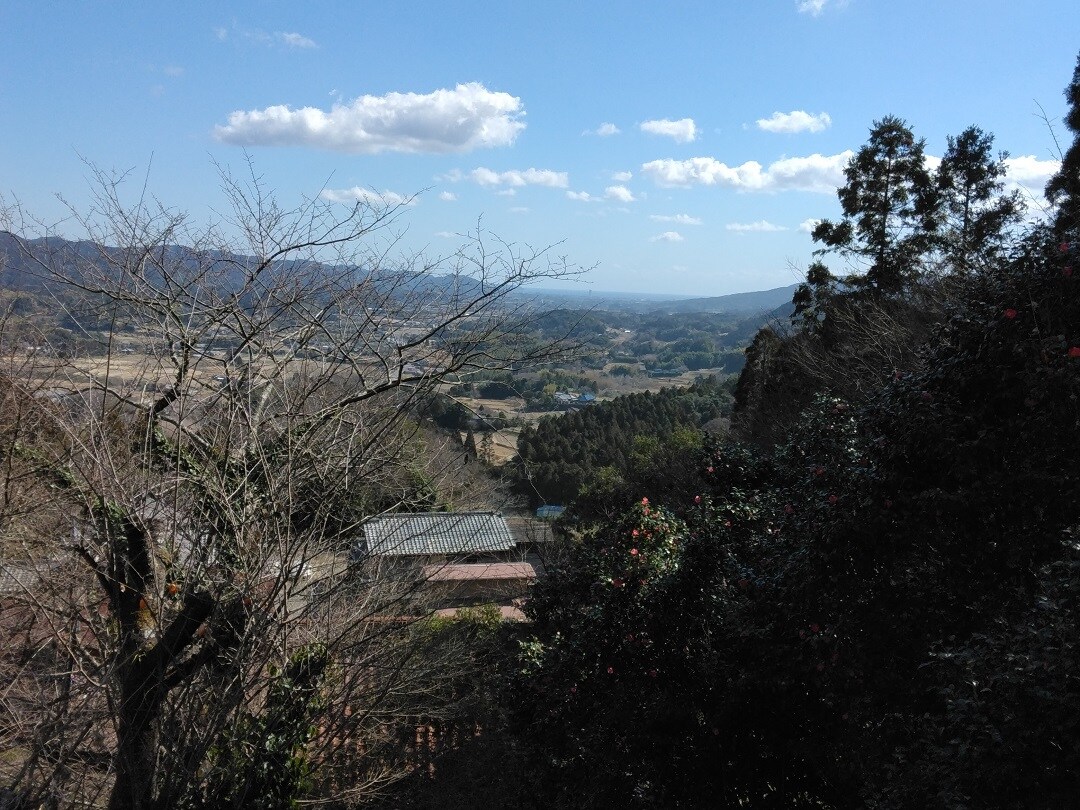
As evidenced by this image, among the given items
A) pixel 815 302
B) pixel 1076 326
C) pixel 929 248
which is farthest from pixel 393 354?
pixel 815 302

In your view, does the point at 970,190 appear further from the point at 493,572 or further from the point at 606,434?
the point at 606,434

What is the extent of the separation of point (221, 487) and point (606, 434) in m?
26.0

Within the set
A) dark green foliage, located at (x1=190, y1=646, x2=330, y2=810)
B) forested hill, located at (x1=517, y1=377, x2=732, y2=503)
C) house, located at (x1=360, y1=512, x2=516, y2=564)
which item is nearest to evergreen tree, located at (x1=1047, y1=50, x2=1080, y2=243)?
house, located at (x1=360, y1=512, x2=516, y2=564)

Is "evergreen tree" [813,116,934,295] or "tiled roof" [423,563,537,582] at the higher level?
"evergreen tree" [813,116,934,295]

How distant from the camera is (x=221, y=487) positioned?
405 cm

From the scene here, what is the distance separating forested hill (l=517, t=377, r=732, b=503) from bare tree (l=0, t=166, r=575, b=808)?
57.0ft

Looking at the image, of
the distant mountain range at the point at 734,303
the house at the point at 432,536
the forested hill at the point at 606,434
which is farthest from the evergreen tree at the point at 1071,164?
the distant mountain range at the point at 734,303

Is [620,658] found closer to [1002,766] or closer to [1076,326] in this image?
[1002,766]

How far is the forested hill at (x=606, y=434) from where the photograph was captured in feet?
84.1

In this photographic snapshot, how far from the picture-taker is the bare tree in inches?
152

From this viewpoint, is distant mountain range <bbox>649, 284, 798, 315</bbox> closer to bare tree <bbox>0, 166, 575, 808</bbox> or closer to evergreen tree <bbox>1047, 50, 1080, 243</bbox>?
evergreen tree <bbox>1047, 50, 1080, 243</bbox>

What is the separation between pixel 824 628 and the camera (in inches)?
138

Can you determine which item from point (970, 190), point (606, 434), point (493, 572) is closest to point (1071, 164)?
point (970, 190)

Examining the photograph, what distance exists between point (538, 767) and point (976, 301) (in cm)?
477
